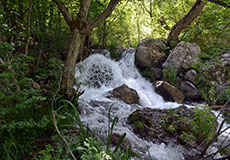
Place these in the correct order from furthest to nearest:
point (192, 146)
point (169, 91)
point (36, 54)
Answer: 1. point (169, 91)
2. point (36, 54)
3. point (192, 146)

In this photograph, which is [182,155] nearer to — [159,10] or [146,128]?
[146,128]

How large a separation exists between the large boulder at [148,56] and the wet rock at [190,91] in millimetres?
1895

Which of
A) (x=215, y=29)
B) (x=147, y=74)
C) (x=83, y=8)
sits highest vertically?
(x=215, y=29)

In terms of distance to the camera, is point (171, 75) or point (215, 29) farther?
point (171, 75)

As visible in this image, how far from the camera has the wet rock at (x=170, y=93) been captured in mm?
6062

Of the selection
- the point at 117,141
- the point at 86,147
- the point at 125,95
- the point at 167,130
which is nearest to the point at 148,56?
the point at 125,95

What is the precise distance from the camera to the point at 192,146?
2.92 meters

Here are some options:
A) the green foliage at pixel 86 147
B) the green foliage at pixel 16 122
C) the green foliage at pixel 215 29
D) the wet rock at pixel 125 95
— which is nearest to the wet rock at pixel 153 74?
the wet rock at pixel 125 95

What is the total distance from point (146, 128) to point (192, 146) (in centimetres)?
91

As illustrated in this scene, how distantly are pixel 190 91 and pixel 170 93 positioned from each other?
38.2 inches

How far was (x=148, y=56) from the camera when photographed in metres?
8.12

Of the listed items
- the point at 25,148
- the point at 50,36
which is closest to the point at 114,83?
the point at 50,36

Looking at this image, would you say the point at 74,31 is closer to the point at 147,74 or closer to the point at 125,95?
the point at 125,95

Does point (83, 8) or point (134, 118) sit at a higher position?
point (83, 8)
